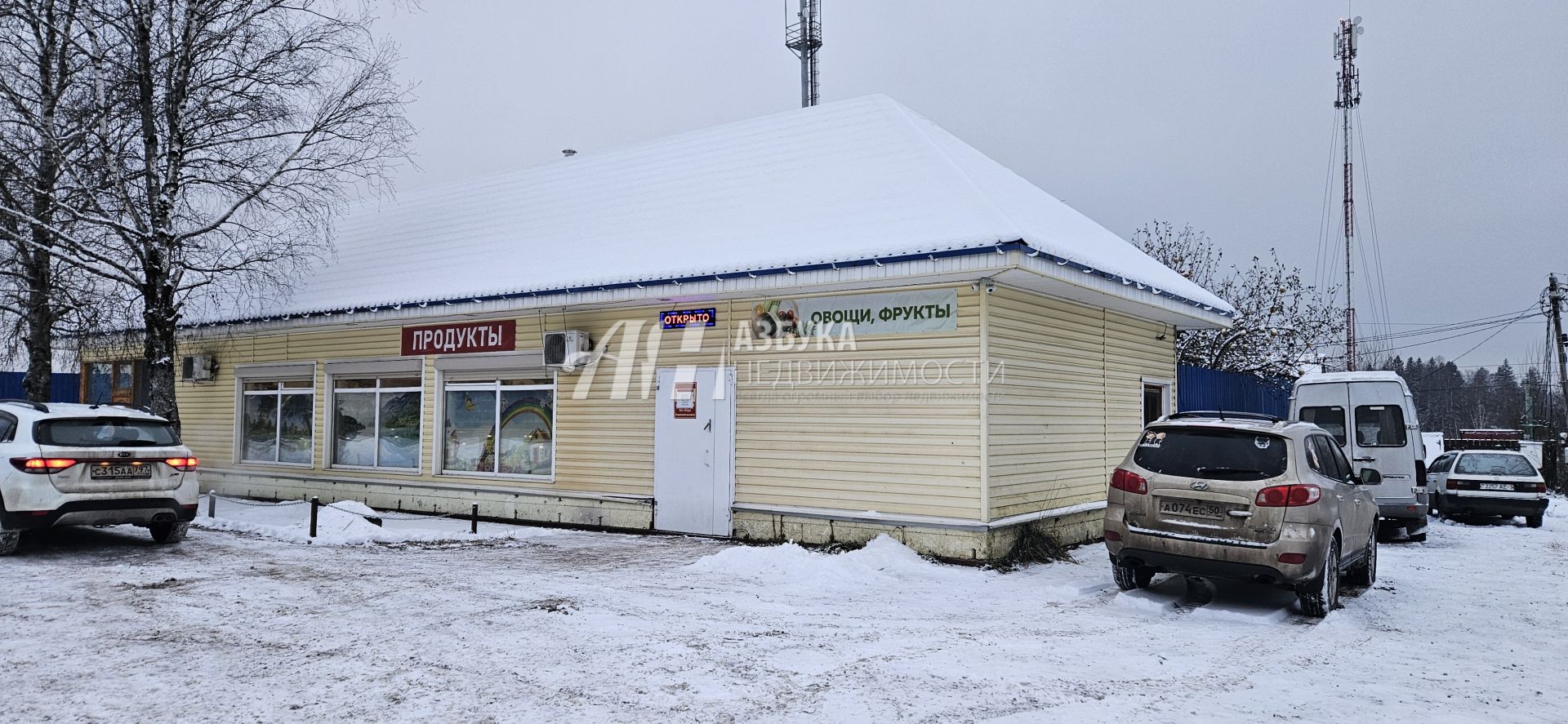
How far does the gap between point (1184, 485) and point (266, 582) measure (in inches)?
317

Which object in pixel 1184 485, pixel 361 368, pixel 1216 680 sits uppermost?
pixel 361 368

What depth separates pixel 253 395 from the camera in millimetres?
17156

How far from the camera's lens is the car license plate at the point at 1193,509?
742cm

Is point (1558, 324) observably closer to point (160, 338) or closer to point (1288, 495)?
point (1288, 495)

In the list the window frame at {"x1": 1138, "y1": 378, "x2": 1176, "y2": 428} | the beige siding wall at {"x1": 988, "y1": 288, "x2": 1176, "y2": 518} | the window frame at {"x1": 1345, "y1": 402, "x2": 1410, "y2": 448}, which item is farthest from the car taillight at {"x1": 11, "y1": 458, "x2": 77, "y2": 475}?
the window frame at {"x1": 1345, "y1": 402, "x2": 1410, "y2": 448}

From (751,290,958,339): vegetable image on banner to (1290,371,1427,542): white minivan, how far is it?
699cm

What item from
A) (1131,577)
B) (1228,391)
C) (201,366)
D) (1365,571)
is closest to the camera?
(1131,577)

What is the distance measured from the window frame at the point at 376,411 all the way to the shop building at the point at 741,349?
43 mm

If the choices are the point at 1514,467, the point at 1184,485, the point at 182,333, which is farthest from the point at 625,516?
the point at 1514,467

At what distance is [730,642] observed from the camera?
21.0 feet

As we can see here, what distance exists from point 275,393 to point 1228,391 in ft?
62.0

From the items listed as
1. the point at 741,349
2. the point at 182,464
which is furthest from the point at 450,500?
the point at 741,349

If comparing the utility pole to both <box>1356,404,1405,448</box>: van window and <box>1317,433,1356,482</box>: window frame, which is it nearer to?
<box>1356,404,1405,448</box>: van window

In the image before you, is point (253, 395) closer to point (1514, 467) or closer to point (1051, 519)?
point (1051, 519)
